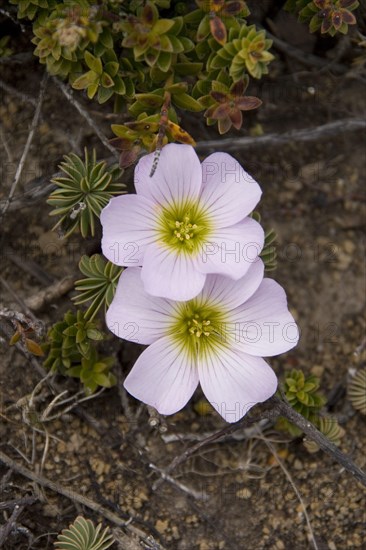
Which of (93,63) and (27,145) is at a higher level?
(93,63)

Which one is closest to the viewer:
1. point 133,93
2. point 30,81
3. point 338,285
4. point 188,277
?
point 188,277

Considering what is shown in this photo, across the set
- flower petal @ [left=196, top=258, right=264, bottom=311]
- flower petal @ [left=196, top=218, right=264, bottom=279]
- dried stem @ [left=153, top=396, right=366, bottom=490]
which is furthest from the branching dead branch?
flower petal @ [left=196, top=218, right=264, bottom=279]

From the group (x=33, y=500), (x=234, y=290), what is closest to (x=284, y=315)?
(x=234, y=290)

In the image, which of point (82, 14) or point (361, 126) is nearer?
point (82, 14)

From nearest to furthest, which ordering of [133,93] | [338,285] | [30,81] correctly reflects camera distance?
[133,93], [30,81], [338,285]

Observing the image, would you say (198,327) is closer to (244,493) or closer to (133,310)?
(133,310)

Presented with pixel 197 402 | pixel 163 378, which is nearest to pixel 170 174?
pixel 163 378

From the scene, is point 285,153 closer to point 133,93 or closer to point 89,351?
point 133,93

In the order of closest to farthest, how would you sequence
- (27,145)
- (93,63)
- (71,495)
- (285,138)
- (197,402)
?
(93,63) → (71,495) → (27,145) → (197,402) → (285,138)
